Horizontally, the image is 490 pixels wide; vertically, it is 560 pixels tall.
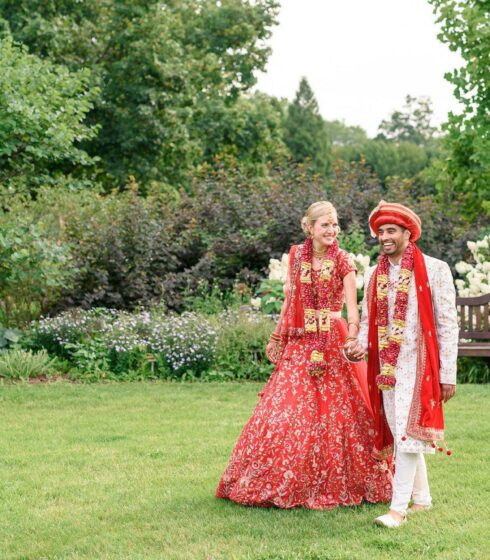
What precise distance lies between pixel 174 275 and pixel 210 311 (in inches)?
32.8

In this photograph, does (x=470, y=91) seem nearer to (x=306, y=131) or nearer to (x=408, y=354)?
(x=408, y=354)

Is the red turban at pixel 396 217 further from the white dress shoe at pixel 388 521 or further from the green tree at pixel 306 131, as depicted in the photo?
the green tree at pixel 306 131

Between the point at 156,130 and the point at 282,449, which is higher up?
the point at 156,130

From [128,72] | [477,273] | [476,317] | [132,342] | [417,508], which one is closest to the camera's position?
[417,508]

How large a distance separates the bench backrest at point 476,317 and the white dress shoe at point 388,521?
6.31m

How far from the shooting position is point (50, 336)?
10.8 m

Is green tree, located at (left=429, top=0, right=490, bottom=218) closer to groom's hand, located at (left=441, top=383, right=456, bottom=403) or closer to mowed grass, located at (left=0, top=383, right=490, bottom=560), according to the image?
mowed grass, located at (left=0, top=383, right=490, bottom=560)

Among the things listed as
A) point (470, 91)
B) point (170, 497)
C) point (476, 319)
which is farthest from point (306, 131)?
point (170, 497)

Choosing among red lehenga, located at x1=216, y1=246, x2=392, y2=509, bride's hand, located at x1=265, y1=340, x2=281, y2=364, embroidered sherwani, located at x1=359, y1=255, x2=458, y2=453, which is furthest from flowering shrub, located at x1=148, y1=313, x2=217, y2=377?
embroidered sherwani, located at x1=359, y1=255, x2=458, y2=453

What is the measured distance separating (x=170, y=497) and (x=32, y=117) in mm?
5854

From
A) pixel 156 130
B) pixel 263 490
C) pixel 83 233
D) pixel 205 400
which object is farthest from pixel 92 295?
pixel 156 130

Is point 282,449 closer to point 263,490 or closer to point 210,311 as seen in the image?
point 263,490

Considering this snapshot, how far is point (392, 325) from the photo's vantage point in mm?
4863

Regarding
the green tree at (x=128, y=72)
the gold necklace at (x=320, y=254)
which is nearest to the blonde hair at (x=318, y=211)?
A: the gold necklace at (x=320, y=254)
